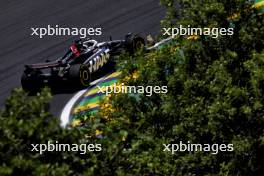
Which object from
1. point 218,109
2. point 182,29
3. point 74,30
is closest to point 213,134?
point 218,109

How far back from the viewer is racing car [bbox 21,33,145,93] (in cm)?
1906

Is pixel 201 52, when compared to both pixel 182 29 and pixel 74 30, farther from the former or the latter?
pixel 74 30

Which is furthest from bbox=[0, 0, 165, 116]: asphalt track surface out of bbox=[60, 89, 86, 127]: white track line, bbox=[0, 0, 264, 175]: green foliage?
bbox=[0, 0, 264, 175]: green foliage

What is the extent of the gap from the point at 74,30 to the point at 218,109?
1507 cm

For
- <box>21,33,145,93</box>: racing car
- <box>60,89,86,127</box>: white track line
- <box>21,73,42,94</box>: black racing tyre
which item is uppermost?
Result: <box>21,33,145,93</box>: racing car

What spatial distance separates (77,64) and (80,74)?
0.93 ft

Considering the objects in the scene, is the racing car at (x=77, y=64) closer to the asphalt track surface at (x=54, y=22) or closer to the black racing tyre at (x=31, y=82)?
the black racing tyre at (x=31, y=82)

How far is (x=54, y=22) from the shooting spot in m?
26.0

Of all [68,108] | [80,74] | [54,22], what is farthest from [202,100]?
[54,22]

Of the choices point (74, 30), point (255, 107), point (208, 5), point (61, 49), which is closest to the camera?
point (255, 107)

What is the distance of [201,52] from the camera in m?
11.3

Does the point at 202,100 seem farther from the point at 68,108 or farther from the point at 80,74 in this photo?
the point at 80,74

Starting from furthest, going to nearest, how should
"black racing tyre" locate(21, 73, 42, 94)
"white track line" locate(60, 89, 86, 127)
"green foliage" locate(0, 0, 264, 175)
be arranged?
"black racing tyre" locate(21, 73, 42, 94) < "white track line" locate(60, 89, 86, 127) < "green foliage" locate(0, 0, 264, 175)

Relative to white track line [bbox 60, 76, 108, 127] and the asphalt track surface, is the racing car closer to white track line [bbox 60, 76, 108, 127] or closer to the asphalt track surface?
white track line [bbox 60, 76, 108, 127]
